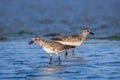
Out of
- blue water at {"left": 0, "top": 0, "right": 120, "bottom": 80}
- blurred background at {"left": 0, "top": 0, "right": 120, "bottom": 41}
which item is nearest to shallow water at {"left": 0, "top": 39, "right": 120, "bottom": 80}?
blue water at {"left": 0, "top": 0, "right": 120, "bottom": 80}

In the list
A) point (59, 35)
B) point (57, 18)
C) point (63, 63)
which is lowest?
point (63, 63)

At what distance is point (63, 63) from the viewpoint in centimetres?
1877

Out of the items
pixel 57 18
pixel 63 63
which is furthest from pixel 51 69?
pixel 57 18

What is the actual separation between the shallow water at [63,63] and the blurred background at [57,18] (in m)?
3.45

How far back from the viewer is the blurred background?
1079 inches

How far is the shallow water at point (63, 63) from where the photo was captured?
16.4 m

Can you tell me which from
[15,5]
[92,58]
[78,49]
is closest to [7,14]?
[15,5]

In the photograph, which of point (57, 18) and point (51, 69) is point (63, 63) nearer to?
point (51, 69)

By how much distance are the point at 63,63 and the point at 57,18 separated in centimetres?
1353

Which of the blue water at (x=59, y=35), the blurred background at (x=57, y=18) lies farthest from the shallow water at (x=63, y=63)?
the blurred background at (x=57, y=18)

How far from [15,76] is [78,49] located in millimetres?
6420

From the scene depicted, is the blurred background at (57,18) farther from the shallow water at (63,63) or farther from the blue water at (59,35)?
the shallow water at (63,63)

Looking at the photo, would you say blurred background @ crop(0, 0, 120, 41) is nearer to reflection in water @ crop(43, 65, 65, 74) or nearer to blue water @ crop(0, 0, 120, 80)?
blue water @ crop(0, 0, 120, 80)

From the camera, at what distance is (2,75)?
54.4 feet
